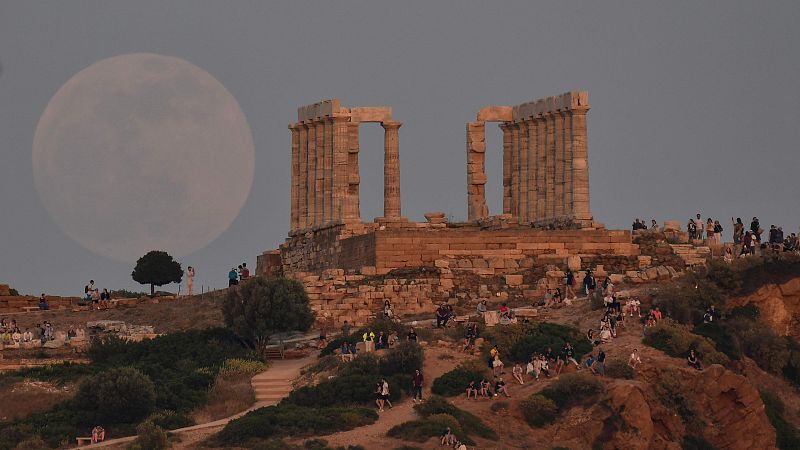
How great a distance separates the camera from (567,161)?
318 feet

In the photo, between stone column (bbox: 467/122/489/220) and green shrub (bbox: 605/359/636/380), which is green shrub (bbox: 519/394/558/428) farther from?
stone column (bbox: 467/122/489/220)

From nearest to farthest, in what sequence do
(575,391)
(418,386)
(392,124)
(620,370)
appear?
(575,391) → (418,386) → (620,370) → (392,124)

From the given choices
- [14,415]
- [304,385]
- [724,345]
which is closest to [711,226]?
[724,345]

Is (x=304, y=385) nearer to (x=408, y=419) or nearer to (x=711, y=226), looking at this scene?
(x=408, y=419)

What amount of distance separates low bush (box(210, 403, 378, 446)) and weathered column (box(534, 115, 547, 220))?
25430mm

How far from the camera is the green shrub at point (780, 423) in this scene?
77.2 metres

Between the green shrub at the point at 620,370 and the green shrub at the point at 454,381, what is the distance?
4037 millimetres

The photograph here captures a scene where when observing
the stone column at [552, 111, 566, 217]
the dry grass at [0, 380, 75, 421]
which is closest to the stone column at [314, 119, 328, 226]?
the stone column at [552, 111, 566, 217]

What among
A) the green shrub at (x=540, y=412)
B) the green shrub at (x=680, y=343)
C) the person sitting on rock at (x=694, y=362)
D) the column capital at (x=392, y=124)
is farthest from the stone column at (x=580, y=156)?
the green shrub at (x=540, y=412)

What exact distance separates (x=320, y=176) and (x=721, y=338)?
22.1m

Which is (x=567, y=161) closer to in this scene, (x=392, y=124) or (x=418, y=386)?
(x=392, y=124)

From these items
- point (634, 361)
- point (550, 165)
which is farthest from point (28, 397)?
point (550, 165)

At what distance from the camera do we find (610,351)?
7788 centimetres

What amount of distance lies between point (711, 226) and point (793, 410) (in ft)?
49.2
